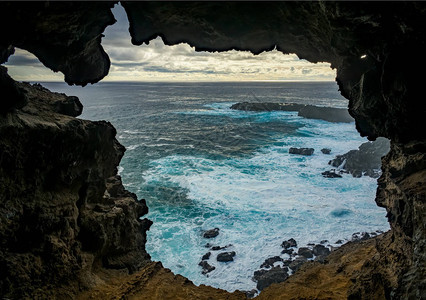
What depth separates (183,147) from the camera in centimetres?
5141

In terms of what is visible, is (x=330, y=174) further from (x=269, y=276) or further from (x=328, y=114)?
(x=328, y=114)

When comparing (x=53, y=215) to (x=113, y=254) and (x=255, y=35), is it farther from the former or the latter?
(x=255, y=35)

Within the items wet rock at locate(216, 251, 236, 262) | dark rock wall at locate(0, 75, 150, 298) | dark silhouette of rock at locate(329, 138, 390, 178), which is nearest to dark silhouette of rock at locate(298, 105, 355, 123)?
dark silhouette of rock at locate(329, 138, 390, 178)

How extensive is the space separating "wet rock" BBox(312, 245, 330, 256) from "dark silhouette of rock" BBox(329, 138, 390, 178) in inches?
698

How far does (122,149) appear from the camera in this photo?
44.1 ft

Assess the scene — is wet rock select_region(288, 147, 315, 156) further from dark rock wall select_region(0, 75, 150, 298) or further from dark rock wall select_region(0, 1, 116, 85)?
dark rock wall select_region(0, 1, 116, 85)

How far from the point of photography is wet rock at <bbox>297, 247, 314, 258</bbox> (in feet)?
71.1

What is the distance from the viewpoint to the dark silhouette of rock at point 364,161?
3730 cm

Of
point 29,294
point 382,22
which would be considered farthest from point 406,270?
point 29,294

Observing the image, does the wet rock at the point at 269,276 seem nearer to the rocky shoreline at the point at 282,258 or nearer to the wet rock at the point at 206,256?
the rocky shoreline at the point at 282,258

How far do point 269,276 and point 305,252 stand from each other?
4.29 metres

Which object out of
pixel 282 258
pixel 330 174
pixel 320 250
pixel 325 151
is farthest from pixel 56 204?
pixel 325 151

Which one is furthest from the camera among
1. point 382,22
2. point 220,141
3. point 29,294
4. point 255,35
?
point 220,141

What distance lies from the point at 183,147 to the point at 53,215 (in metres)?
42.6
